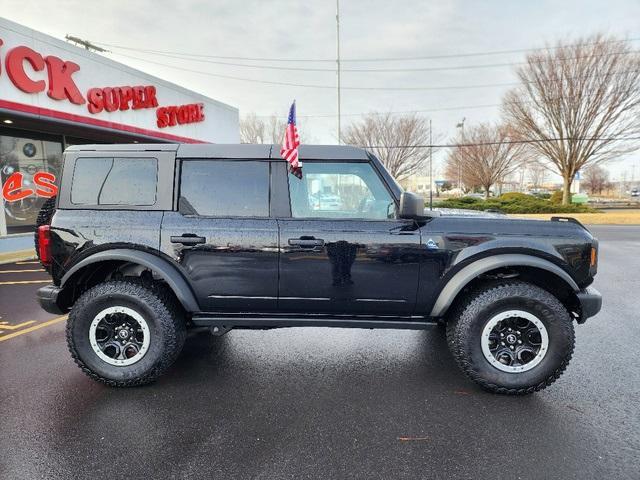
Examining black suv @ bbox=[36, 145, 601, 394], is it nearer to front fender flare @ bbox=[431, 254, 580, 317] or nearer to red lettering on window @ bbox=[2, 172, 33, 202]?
front fender flare @ bbox=[431, 254, 580, 317]

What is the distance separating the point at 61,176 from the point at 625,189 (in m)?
87.5

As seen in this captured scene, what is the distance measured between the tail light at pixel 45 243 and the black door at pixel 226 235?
3.23 ft

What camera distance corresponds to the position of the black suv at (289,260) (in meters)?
3.05

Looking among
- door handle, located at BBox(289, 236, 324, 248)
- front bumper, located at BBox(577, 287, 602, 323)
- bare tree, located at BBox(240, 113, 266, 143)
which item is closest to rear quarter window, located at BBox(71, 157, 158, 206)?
door handle, located at BBox(289, 236, 324, 248)

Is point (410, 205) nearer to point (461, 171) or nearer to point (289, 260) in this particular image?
point (289, 260)

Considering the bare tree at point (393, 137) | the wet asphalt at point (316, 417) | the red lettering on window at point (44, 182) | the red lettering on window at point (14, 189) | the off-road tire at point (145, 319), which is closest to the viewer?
the wet asphalt at point (316, 417)

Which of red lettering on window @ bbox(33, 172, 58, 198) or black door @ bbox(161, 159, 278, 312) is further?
red lettering on window @ bbox(33, 172, 58, 198)

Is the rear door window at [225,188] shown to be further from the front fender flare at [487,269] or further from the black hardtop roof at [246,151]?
the front fender flare at [487,269]

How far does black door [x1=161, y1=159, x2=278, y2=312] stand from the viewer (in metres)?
3.13

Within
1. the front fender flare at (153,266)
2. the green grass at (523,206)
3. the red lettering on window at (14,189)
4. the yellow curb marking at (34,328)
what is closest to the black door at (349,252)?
the front fender flare at (153,266)

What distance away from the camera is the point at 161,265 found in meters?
3.14

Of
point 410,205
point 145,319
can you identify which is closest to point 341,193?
point 410,205

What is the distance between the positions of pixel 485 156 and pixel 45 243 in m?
33.1

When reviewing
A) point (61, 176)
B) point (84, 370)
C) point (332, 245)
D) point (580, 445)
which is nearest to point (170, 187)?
point (61, 176)
